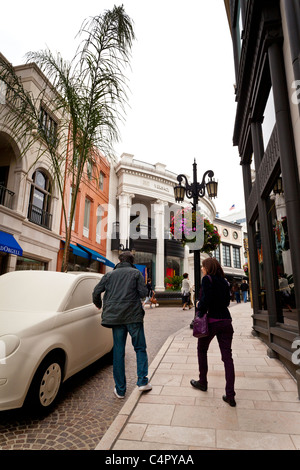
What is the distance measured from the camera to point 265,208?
625 centimetres

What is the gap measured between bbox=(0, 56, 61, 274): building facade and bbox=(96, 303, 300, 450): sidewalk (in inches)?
334

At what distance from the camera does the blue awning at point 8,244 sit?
10.3m

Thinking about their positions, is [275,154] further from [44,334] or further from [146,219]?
[146,219]

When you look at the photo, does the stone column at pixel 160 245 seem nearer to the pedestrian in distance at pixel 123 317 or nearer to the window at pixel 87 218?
the window at pixel 87 218

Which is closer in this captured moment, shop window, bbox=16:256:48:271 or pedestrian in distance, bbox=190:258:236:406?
pedestrian in distance, bbox=190:258:236:406

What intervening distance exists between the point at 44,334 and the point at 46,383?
51cm

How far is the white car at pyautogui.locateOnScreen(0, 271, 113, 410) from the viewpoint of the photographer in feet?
9.06

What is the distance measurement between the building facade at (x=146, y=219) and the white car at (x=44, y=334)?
18.9 meters

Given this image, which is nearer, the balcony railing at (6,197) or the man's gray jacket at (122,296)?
the man's gray jacket at (122,296)

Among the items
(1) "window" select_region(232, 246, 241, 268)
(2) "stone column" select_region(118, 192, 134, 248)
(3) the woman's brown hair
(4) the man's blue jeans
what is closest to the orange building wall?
(2) "stone column" select_region(118, 192, 134, 248)

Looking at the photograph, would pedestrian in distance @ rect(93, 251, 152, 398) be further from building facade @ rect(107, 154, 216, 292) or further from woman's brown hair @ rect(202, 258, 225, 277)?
building facade @ rect(107, 154, 216, 292)

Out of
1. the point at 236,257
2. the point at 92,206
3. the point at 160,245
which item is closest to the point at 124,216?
the point at 92,206

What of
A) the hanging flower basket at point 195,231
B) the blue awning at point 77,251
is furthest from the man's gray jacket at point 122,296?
the blue awning at point 77,251
